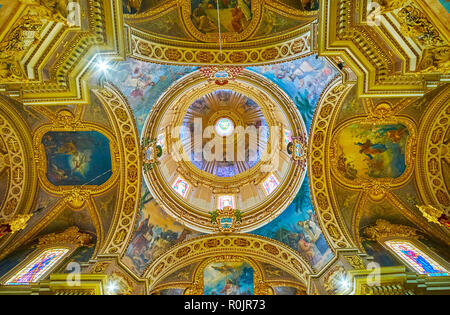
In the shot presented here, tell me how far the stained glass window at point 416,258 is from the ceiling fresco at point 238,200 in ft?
0.26

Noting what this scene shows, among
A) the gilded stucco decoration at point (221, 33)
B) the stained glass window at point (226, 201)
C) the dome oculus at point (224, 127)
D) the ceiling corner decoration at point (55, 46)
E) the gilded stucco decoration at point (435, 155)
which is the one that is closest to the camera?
the ceiling corner decoration at point (55, 46)

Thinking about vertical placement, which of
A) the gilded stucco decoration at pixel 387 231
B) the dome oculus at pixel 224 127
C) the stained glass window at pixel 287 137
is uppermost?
the dome oculus at pixel 224 127

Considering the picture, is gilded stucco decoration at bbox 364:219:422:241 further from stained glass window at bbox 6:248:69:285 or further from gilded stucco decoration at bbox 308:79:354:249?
stained glass window at bbox 6:248:69:285

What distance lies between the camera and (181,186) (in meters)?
15.4

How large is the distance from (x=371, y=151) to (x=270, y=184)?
5.48 meters

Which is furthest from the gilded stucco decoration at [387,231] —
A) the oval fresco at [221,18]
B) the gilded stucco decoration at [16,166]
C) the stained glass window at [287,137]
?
the gilded stucco decoration at [16,166]

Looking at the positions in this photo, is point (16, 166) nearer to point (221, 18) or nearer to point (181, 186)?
point (181, 186)

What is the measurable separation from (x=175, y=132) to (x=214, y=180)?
3808 mm

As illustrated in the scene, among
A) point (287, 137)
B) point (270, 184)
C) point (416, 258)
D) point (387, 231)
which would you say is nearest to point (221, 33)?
point (287, 137)

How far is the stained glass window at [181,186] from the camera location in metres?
15.0

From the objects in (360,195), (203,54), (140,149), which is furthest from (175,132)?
A: (360,195)

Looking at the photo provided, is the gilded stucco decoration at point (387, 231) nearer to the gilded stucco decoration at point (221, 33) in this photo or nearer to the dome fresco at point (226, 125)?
the dome fresco at point (226, 125)

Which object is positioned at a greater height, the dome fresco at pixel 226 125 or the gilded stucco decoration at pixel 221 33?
the gilded stucco decoration at pixel 221 33

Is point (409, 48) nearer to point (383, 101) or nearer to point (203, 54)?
point (383, 101)
